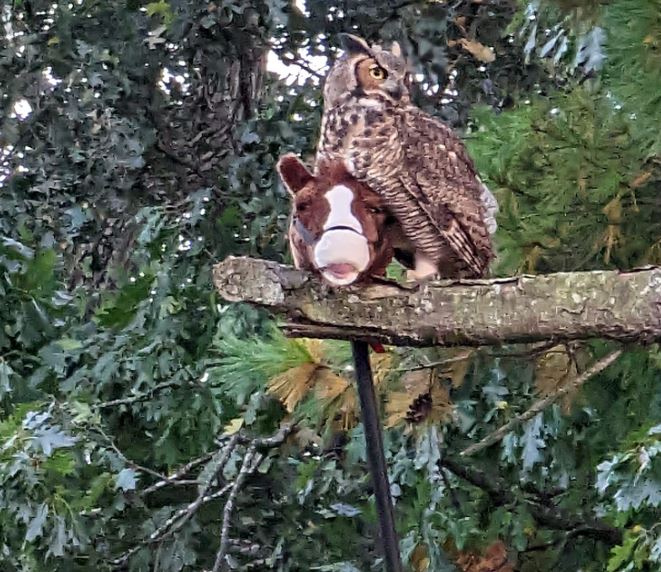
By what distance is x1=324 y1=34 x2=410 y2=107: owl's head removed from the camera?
142 cm

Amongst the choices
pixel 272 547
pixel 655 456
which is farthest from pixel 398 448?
pixel 655 456

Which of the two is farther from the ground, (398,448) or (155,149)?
(155,149)

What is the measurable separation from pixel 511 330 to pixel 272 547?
1.61 meters

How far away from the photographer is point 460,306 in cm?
131

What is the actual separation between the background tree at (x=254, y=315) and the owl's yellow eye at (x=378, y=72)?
408mm

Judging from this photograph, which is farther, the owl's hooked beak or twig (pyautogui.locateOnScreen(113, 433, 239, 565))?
twig (pyautogui.locateOnScreen(113, 433, 239, 565))

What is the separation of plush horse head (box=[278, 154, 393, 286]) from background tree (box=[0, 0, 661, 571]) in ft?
1.24

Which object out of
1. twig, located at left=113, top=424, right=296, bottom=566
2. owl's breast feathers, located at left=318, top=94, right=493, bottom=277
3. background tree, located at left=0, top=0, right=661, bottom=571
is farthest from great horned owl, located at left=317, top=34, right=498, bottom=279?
twig, located at left=113, top=424, right=296, bottom=566

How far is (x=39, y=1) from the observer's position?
2.91 meters

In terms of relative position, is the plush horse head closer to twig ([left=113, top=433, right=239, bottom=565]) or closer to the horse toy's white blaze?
the horse toy's white blaze

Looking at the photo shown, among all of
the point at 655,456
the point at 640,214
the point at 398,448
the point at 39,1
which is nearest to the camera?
the point at 655,456

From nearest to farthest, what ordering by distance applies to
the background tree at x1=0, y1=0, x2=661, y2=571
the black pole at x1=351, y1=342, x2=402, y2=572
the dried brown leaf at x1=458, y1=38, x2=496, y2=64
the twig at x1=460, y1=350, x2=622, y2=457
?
the black pole at x1=351, y1=342, x2=402, y2=572 < the twig at x1=460, y1=350, x2=622, y2=457 < the background tree at x1=0, y1=0, x2=661, y2=571 < the dried brown leaf at x1=458, y1=38, x2=496, y2=64

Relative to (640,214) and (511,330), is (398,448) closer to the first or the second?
(640,214)

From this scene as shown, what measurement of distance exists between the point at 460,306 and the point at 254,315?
1170 mm
